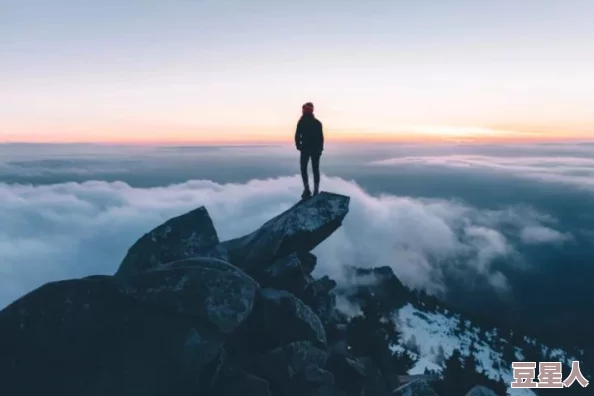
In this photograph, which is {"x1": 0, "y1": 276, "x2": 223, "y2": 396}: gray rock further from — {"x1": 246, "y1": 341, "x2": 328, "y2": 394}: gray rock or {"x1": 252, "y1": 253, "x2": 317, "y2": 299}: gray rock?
{"x1": 252, "y1": 253, "x2": 317, "y2": 299}: gray rock

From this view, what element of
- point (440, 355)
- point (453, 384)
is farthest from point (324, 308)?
point (440, 355)

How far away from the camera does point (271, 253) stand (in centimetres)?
2616

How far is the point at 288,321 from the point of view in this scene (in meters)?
22.4

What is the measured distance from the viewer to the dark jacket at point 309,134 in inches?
1019

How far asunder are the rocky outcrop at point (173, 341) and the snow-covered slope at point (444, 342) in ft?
314

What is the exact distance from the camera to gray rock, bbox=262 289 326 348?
22.1 metres

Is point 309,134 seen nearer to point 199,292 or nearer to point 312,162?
point 312,162

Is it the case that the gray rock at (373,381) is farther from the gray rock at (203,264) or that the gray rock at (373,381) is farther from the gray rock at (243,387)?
the gray rock at (203,264)

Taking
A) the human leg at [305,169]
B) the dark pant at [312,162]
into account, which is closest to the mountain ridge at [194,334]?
the human leg at [305,169]

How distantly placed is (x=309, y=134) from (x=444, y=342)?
13872 centimetres

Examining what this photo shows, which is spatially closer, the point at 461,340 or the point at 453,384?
the point at 453,384

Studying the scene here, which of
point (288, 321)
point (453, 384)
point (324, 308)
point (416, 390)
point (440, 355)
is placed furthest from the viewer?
point (440, 355)

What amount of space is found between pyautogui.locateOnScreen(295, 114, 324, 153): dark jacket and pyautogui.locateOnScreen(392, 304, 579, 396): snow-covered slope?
311ft

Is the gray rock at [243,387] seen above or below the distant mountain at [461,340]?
above
